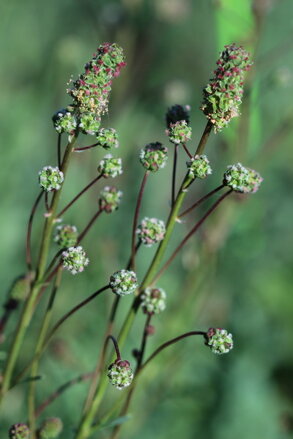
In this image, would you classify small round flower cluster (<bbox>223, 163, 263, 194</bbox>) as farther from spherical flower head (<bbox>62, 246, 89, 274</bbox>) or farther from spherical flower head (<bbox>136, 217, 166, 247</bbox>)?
spherical flower head (<bbox>62, 246, 89, 274</bbox>)

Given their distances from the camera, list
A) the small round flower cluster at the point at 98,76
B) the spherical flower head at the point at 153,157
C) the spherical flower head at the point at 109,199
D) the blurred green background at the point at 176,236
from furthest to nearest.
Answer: the blurred green background at the point at 176,236, the spherical flower head at the point at 109,199, the spherical flower head at the point at 153,157, the small round flower cluster at the point at 98,76

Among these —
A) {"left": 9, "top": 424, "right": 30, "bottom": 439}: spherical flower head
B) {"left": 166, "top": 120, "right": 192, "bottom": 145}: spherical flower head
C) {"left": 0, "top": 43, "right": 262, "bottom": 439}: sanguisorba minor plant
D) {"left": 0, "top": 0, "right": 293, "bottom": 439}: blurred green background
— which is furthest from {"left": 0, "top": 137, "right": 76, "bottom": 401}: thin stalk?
{"left": 0, "top": 0, "right": 293, "bottom": 439}: blurred green background

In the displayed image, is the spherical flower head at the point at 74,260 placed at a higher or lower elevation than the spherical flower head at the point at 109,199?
lower

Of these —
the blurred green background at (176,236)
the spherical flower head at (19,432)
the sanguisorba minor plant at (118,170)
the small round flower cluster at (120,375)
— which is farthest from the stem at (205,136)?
the blurred green background at (176,236)

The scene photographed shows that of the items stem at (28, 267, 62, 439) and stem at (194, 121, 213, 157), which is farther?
stem at (28, 267, 62, 439)

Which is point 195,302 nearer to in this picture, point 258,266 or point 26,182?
point 258,266

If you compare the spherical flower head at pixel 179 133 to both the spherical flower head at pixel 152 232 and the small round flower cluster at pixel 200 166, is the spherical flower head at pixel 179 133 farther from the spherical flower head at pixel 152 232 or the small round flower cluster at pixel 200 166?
the spherical flower head at pixel 152 232
